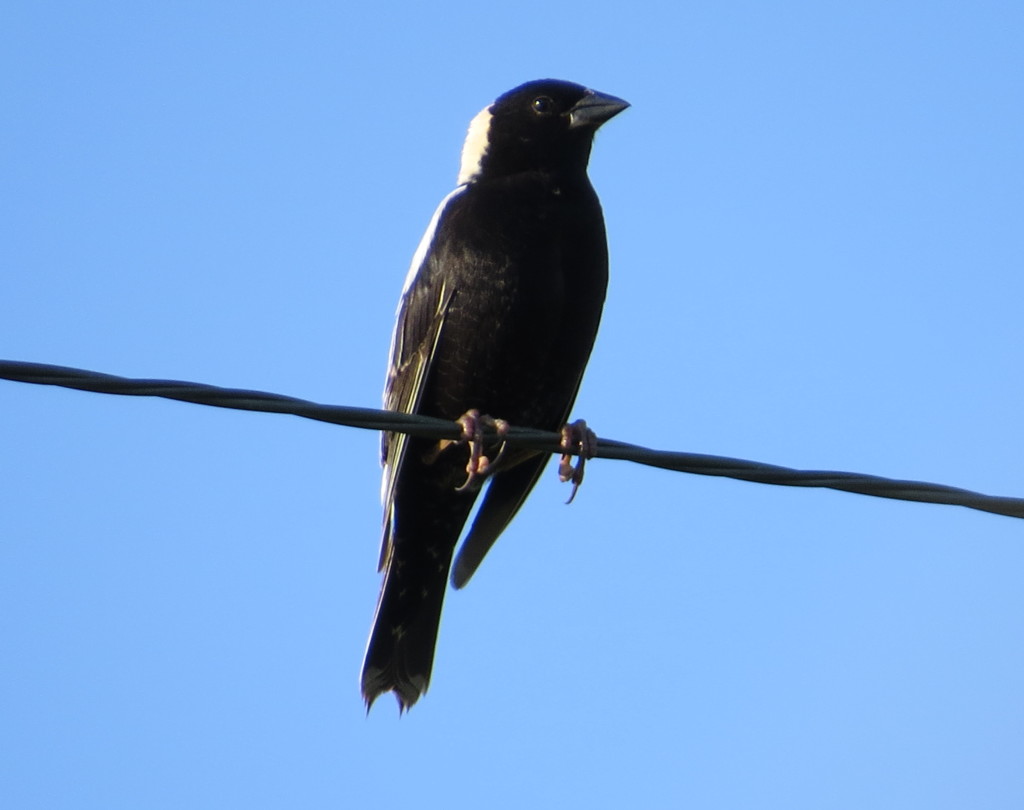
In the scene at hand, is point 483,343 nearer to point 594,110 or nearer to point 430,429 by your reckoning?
point 594,110

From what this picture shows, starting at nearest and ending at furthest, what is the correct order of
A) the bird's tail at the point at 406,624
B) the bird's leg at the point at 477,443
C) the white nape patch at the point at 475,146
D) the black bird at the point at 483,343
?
the bird's leg at the point at 477,443 < the black bird at the point at 483,343 < the bird's tail at the point at 406,624 < the white nape patch at the point at 475,146

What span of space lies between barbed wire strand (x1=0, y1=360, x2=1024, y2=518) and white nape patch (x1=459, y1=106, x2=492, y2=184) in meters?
2.68

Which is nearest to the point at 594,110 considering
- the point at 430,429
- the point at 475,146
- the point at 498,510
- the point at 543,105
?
the point at 543,105

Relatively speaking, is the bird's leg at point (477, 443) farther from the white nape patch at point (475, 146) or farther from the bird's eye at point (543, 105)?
the bird's eye at point (543, 105)

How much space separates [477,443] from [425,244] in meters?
1.31

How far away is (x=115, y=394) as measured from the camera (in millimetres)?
2947

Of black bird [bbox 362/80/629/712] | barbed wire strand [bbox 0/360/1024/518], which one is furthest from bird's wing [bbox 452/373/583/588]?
barbed wire strand [bbox 0/360/1024/518]

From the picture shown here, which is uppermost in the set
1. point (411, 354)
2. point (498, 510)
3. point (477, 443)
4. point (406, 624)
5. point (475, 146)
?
point (475, 146)

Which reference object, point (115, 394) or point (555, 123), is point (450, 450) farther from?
point (115, 394)

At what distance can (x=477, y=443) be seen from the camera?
4.54 meters

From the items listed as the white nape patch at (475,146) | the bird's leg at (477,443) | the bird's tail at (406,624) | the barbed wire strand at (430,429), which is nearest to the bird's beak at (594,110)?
the white nape patch at (475,146)

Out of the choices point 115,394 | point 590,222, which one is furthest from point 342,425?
point 590,222

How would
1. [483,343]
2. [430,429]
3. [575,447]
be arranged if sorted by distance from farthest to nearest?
[483,343]
[575,447]
[430,429]

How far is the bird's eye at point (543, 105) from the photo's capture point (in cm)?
602
